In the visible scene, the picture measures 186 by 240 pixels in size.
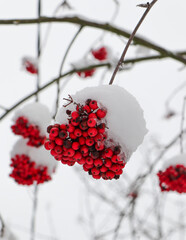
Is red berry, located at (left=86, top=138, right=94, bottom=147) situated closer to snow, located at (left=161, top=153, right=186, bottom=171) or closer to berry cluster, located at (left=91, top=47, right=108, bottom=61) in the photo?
snow, located at (left=161, top=153, right=186, bottom=171)

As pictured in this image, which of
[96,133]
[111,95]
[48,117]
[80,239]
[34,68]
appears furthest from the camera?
[80,239]

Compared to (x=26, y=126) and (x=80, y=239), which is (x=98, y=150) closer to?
(x=26, y=126)

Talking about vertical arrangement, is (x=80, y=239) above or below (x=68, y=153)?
above

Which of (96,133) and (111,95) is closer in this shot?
(96,133)

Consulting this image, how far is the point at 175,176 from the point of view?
6.73ft

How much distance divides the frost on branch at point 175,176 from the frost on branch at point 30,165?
106 centimetres

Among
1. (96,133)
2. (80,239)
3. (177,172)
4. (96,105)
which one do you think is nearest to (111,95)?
(96,105)

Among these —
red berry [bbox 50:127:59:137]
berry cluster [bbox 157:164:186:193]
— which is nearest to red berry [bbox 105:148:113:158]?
red berry [bbox 50:127:59:137]

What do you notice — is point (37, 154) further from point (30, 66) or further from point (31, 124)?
point (30, 66)

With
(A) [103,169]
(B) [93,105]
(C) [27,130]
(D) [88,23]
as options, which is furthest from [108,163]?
(D) [88,23]

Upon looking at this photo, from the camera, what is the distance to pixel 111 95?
1.09m

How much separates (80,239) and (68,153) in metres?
8.36

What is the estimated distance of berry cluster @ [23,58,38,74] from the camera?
13.1ft

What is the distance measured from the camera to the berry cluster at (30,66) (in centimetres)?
398
